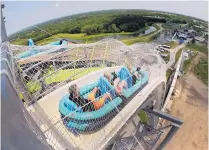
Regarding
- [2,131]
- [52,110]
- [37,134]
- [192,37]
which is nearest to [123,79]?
[52,110]

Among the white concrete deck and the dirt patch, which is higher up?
the white concrete deck

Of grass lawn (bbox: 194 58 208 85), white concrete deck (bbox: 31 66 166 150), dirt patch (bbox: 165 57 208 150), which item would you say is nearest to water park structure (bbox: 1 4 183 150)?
white concrete deck (bbox: 31 66 166 150)

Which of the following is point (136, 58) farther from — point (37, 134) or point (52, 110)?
point (37, 134)

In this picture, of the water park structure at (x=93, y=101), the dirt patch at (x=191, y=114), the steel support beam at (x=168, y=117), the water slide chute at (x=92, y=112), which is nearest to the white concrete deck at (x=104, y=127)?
the water park structure at (x=93, y=101)

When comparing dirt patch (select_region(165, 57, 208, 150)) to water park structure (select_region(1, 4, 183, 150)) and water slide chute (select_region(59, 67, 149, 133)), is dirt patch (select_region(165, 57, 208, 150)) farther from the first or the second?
water slide chute (select_region(59, 67, 149, 133))

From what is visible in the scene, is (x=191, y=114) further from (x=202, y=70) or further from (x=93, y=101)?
(x=93, y=101)

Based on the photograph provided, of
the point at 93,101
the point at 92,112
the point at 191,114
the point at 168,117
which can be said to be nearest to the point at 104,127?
the point at 92,112
